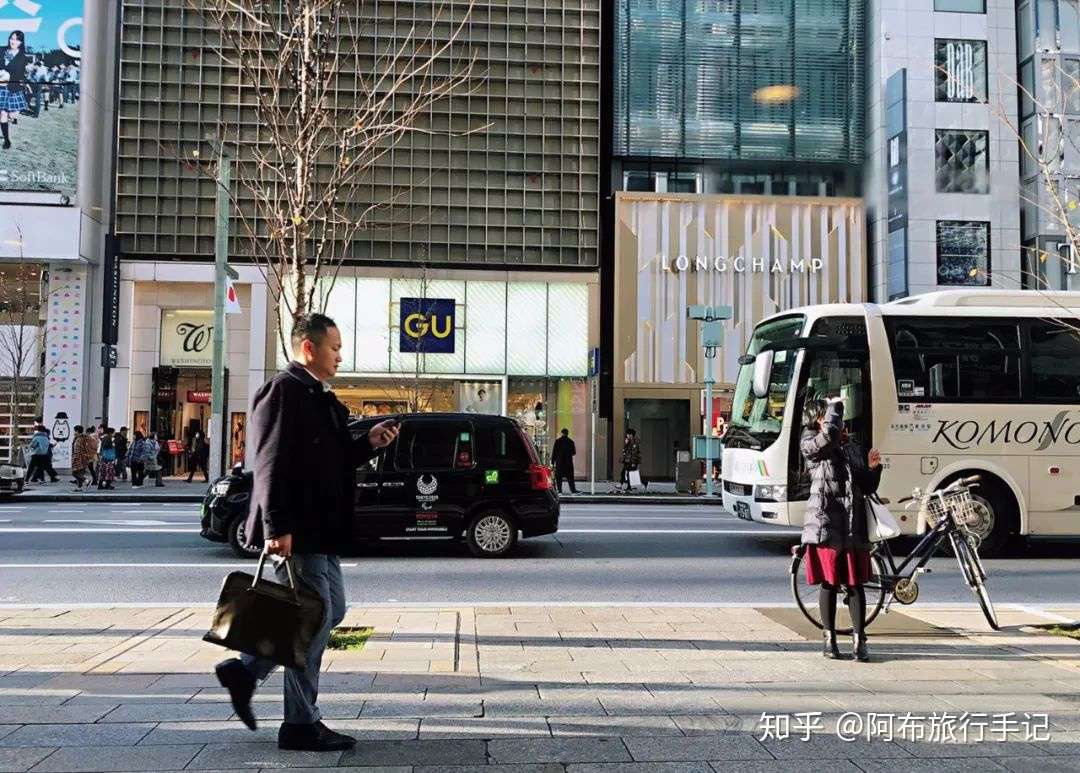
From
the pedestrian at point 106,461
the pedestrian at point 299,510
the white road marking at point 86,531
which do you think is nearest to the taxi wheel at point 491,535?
the white road marking at point 86,531

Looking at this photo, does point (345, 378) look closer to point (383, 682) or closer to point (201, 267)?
point (201, 267)

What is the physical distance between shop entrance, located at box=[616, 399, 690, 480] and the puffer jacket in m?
23.8

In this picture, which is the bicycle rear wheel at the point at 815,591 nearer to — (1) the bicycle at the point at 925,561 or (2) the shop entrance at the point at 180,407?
(1) the bicycle at the point at 925,561

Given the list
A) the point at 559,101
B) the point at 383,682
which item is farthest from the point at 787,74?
the point at 383,682

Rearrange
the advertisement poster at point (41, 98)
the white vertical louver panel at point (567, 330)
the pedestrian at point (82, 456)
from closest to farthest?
the pedestrian at point (82, 456) < the advertisement poster at point (41, 98) < the white vertical louver panel at point (567, 330)

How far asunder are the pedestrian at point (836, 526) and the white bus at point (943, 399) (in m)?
5.54

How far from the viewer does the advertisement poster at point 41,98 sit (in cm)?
2777

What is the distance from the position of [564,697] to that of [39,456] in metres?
22.9

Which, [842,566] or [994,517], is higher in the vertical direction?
[842,566]

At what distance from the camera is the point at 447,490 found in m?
11.9

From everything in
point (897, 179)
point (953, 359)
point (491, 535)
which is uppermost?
point (897, 179)

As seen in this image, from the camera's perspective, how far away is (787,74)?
31.4m

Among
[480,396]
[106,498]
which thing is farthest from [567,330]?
[106,498]

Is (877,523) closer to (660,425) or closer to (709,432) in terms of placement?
(709,432)
